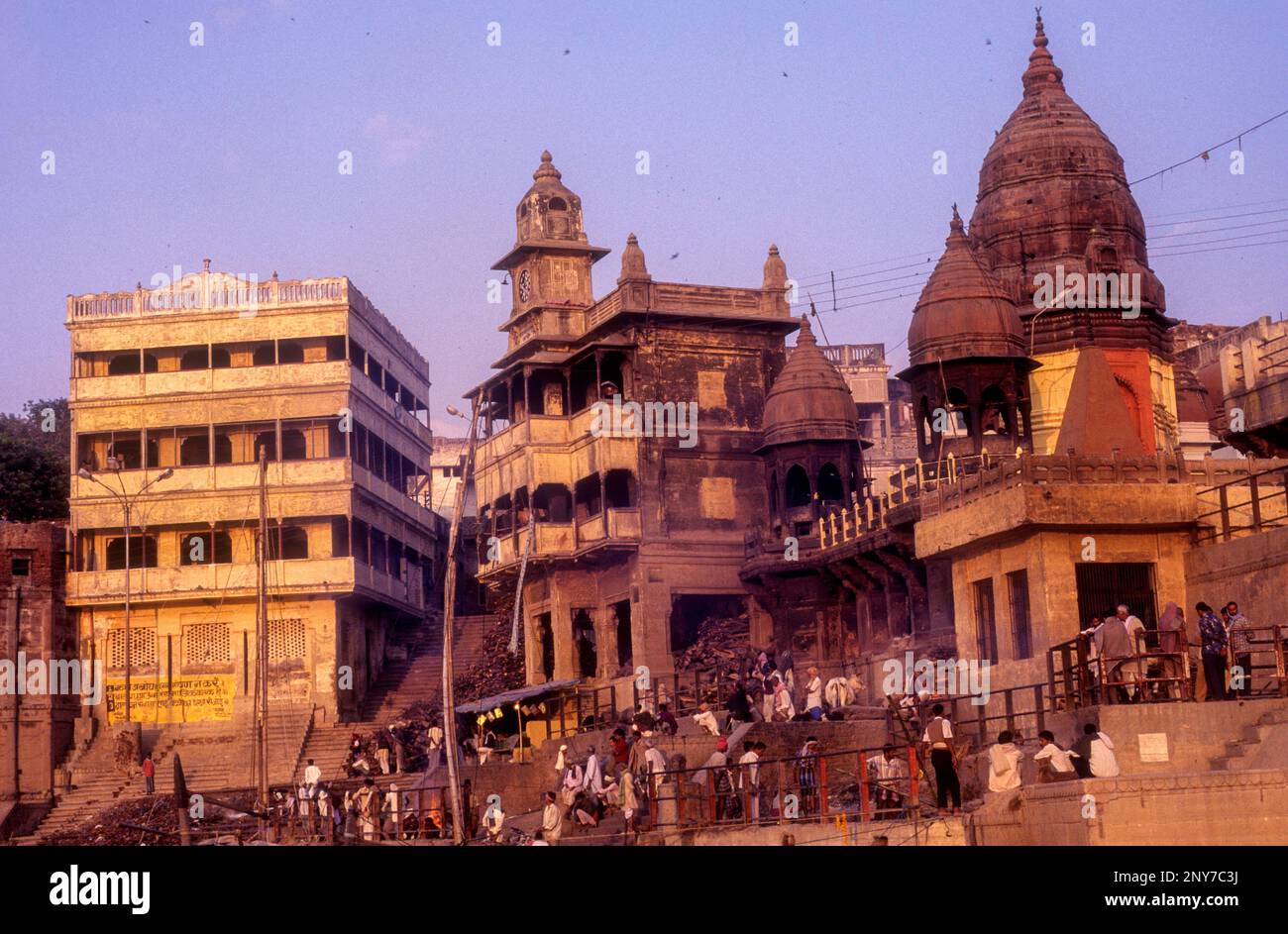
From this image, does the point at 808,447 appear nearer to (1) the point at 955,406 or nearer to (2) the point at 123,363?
(1) the point at 955,406

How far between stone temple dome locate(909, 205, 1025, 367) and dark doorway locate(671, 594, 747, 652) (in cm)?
881

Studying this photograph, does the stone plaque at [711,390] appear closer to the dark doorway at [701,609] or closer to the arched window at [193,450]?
the dark doorway at [701,609]

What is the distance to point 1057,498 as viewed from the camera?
89.9 ft

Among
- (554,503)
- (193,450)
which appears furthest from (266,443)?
(554,503)

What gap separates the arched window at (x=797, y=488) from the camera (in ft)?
151

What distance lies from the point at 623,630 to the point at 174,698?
1479 centimetres

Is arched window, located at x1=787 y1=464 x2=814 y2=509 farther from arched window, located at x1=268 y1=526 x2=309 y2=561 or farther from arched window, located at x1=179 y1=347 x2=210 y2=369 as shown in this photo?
arched window, located at x1=179 y1=347 x2=210 y2=369

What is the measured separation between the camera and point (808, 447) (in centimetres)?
4506

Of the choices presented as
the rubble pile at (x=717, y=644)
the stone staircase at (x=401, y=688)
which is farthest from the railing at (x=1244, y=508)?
the stone staircase at (x=401, y=688)

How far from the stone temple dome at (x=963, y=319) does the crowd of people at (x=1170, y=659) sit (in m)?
16.0

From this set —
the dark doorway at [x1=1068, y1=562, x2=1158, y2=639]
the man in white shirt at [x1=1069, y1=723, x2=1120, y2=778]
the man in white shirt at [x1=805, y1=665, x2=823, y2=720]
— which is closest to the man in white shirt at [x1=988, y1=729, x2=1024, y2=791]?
the man in white shirt at [x1=1069, y1=723, x2=1120, y2=778]
